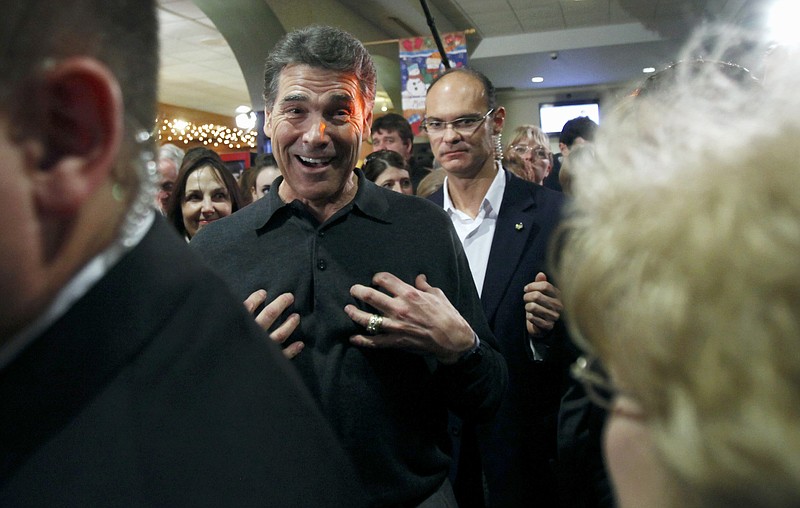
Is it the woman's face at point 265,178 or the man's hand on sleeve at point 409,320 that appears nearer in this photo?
the man's hand on sleeve at point 409,320

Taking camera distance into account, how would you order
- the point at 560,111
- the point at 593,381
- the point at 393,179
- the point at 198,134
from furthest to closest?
the point at 560,111, the point at 198,134, the point at 393,179, the point at 593,381

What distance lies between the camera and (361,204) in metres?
1.55

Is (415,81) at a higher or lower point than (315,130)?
higher

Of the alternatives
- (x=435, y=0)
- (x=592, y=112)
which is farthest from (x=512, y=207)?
(x=592, y=112)

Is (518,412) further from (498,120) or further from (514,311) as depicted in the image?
(498,120)

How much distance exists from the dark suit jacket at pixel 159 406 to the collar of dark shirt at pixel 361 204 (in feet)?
2.95

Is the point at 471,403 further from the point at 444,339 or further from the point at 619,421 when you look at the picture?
the point at 619,421

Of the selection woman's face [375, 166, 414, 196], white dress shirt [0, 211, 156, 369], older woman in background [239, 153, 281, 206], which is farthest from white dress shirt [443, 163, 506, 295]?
white dress shirt [0, 211, 156, 369]

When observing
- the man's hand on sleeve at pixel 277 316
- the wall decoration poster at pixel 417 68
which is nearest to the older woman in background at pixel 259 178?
the man's hand on sleeve at pixel 277 316

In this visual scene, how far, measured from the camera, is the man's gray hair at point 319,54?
153cm

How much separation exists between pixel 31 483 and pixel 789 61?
671 mm

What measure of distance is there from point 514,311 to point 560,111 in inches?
440

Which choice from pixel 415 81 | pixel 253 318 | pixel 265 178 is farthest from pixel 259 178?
pixel 415 81

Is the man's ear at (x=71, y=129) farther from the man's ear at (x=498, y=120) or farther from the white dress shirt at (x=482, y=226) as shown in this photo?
the man's ear at (x=498, y=120)
